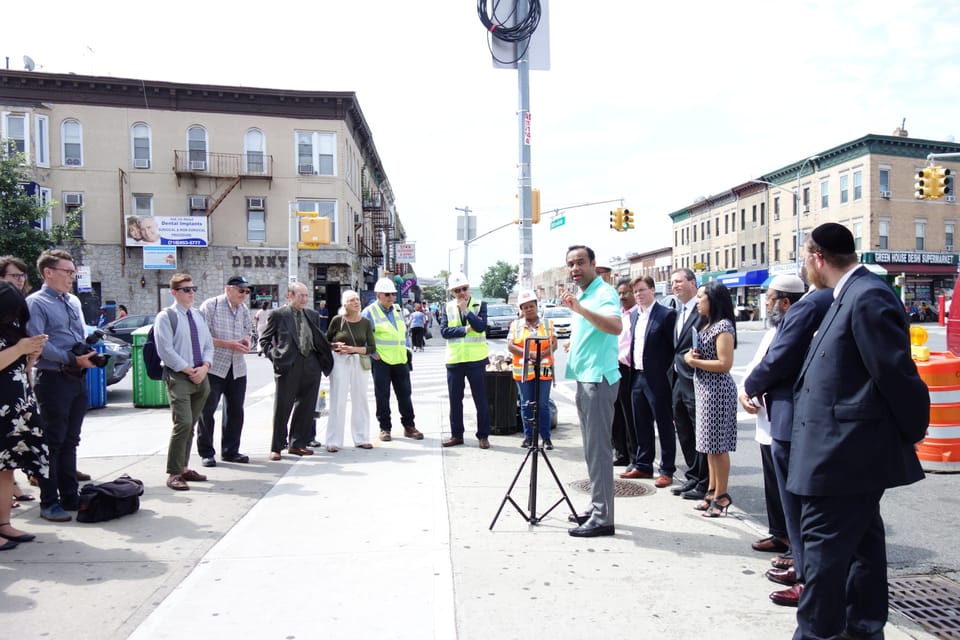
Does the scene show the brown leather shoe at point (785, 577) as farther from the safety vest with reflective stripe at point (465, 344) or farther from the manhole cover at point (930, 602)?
the safety vest with reflective stripe at point (465, 344)

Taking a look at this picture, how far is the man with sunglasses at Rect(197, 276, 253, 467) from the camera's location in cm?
709

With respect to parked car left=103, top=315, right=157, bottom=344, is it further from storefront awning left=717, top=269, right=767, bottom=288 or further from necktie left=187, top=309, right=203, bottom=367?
storefront awning left=717, top=269, right=767, bottom=288

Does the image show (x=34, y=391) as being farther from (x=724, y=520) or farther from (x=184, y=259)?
(x=184, y=259)

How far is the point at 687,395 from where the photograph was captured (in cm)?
588

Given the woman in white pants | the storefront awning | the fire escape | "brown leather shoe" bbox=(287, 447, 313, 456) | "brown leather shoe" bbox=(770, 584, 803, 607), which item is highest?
the fire escape

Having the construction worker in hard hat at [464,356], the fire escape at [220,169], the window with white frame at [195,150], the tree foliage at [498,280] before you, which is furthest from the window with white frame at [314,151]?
the tree foliage at [498,280]

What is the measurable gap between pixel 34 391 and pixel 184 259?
29044 millimetres

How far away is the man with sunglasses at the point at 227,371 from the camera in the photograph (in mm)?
7090

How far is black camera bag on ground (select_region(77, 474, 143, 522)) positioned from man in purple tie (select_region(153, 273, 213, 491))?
739 mm

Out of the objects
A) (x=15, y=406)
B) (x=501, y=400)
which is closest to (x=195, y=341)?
(x=15, y=406)

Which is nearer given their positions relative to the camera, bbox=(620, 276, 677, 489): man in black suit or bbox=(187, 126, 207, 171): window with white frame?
bbox=(620, 276, 677, 489): man in black suit

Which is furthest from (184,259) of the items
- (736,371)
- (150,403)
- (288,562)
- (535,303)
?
(288,562)

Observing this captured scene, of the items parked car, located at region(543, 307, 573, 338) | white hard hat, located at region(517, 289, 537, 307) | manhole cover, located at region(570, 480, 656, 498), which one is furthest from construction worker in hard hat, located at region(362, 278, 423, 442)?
parked car, located at region(543, 307, 573, 338)

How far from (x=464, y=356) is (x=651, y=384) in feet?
8.00
